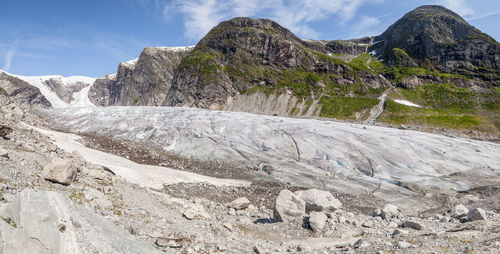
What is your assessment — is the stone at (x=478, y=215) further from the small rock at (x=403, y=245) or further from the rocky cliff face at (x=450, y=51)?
the rocky cliff face at (x=450, y=51)

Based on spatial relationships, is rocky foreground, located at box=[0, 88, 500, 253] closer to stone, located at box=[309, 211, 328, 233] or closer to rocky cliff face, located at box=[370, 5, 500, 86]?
stone, located at box=[309, 211, 328, 233]

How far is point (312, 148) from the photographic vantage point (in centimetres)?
3503

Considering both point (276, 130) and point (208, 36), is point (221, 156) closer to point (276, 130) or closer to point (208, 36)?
point (276, 130)

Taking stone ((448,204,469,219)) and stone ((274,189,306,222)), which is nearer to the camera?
stone ((274,189,306,222))

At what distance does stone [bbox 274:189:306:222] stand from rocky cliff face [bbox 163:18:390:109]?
13669cm

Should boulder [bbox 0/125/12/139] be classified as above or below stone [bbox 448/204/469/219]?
above

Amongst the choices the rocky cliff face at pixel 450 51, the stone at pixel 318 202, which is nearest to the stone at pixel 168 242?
the stone at pixel 318 202

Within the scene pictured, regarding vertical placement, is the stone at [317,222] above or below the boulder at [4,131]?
below

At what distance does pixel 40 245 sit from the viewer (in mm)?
6480

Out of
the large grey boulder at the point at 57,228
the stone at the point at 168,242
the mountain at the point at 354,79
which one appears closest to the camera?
the large grey boulder at the point at 57,228

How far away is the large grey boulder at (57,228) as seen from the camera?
6.52 m

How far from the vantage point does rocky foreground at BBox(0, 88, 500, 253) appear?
7.00 metres

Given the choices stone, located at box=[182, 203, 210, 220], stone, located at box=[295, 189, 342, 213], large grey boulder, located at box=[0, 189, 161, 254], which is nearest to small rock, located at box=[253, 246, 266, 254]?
stone, located at box=[182, 203, 210, 220]

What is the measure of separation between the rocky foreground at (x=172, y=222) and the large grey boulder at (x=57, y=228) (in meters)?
0.02
